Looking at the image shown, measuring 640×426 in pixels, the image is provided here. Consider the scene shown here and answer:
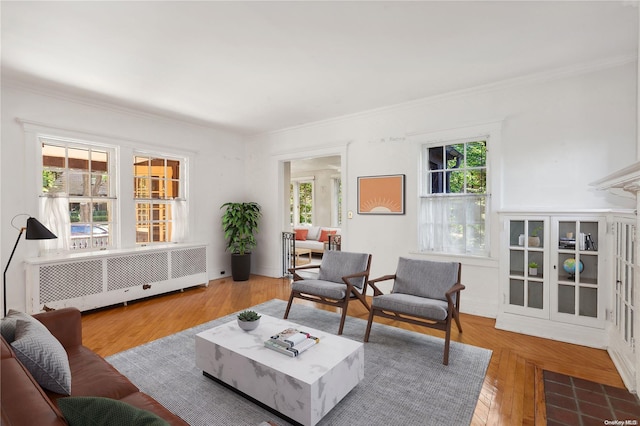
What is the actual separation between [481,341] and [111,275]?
464cm

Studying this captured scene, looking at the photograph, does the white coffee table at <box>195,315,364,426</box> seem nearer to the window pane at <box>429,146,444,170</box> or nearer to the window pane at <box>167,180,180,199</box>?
the window pane at <box>429,146,444,170</box>

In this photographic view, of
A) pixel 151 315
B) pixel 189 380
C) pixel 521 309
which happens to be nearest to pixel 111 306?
pixel 151 315

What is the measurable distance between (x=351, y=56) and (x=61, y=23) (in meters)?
2.53

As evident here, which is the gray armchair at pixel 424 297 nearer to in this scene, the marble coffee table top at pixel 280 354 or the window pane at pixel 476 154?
the marble coffee table top at pixel 280 354

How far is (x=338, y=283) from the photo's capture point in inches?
152

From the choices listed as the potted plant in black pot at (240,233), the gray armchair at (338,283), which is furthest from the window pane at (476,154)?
the potted plant in black pot at (240,233)

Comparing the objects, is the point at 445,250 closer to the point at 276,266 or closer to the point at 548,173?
the point at 548,173

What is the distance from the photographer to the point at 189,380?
253 centimetres

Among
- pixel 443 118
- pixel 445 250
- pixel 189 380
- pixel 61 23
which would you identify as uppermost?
pixel 61 23

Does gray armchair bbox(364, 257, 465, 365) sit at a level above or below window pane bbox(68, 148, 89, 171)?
below

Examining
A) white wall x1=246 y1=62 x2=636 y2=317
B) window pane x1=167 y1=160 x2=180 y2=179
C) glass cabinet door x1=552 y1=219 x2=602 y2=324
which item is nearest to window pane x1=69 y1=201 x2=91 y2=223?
window pane x1=167 y1=160 x2=180 y2=179

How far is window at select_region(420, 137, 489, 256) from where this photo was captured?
13.8 ft

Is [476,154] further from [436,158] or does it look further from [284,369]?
[284,369]

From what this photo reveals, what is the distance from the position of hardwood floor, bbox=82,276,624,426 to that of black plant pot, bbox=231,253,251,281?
654 mm
